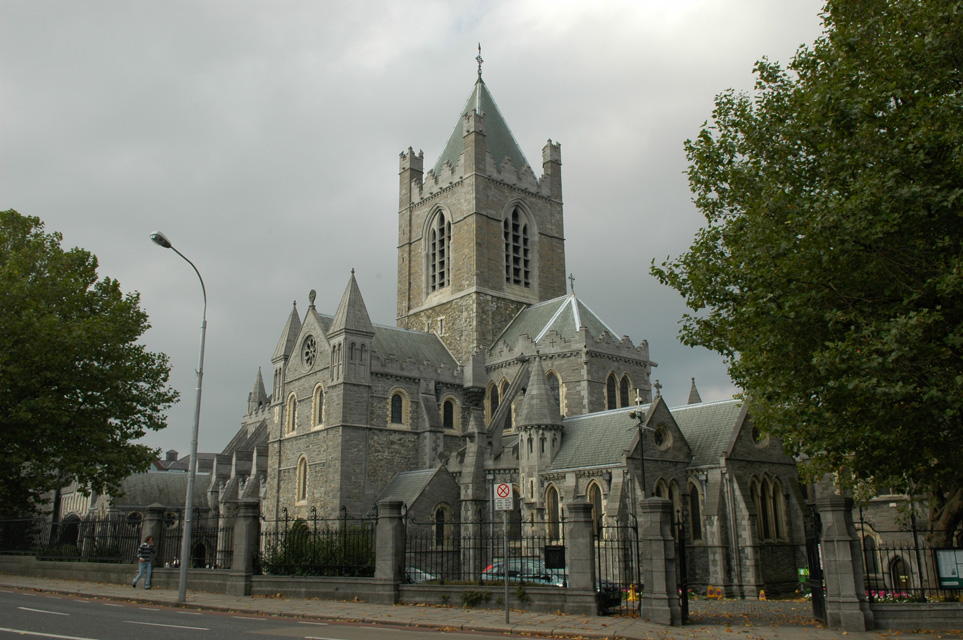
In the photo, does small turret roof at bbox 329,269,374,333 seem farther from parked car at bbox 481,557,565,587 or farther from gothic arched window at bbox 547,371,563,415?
parked car at bbox 481,557,565,587

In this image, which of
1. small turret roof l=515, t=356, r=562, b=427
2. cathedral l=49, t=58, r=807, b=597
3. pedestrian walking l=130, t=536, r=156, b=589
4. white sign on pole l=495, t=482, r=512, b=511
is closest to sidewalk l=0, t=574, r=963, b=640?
pedestrian walking l=130, t=536, r=156, b=589

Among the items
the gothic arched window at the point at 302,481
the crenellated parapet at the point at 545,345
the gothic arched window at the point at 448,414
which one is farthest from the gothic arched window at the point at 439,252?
the gothic arched window at the point at 302,481

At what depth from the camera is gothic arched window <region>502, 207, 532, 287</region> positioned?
153ft

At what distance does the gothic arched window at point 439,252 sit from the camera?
4703 centimetres

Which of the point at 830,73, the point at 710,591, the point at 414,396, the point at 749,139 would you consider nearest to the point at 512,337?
the point at 414,396

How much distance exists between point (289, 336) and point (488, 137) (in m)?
17.6

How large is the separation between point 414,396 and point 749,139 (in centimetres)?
2345

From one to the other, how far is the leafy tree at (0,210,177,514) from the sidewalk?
26.0 feet

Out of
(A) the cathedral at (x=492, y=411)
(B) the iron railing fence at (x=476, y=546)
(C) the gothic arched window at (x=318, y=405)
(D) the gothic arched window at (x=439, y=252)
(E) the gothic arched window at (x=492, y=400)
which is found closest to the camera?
(B) the iron railing fence at (x=476, y=546)

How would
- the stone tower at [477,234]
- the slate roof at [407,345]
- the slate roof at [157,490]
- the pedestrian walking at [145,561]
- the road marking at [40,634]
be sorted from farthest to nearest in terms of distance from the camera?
1. the slate roof at [157,490]
2. the stone tower at [477,234]
3. the slate roof at [407,345]
4. the pedestrian walking at [145,561]
5. the road marking at [40,634]

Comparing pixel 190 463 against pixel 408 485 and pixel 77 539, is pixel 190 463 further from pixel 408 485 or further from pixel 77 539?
pixel 408 485

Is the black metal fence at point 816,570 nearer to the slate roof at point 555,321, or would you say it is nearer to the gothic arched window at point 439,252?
the slate roof at point 555,321

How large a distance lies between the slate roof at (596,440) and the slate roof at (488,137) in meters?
20.4

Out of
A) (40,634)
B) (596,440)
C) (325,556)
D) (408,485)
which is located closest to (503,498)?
(325,556)
